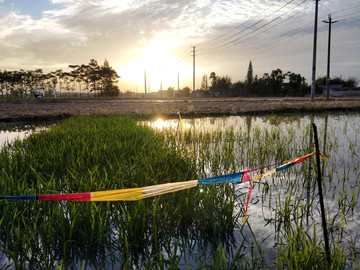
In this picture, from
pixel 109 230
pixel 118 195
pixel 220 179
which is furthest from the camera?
pixel 109 230

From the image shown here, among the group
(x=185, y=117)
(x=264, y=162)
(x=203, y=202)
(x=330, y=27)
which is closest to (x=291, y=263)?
(x=203, y=202)

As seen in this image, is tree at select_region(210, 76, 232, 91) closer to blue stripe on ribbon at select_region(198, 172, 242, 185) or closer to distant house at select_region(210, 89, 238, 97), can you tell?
distant house at select_region(210, 89, 238, 97)

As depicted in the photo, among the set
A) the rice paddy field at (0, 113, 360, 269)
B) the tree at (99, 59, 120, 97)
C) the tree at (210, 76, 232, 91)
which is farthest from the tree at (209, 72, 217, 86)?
the rice paddy field at (0, 113, 360, 269)

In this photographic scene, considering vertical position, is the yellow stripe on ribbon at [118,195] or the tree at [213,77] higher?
the tree at [213,77]

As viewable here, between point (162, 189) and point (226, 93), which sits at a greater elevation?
point (226, 93)

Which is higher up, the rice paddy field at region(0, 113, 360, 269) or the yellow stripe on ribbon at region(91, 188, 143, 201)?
the yellow stripe on ribbon at region(91, 188, 143, 201)

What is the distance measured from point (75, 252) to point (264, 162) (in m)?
3.78

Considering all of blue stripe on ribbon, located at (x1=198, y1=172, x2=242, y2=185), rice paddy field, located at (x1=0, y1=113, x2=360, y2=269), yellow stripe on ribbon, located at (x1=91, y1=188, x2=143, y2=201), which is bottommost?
rice paddy field, located at (x1=0, y1=113, x2=360, y2=269)

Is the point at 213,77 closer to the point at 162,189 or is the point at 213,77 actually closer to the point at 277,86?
the point at 277,86

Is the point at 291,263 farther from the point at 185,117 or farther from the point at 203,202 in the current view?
the point at 185,117

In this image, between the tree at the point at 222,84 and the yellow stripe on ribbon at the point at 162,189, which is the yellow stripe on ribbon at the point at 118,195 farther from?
the tree at the point at 222,84

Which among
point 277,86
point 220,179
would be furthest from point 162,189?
point 277,86

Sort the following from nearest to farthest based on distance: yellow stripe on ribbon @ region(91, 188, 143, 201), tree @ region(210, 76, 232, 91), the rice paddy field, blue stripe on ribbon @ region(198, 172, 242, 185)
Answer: yellow stripe on ribbon @ region(91, 188, 143, 201), blue stripe on ribbon @ region(198, 172, 242, 185), the rice paddy field, tree @ region(210, 76, 232, 91)

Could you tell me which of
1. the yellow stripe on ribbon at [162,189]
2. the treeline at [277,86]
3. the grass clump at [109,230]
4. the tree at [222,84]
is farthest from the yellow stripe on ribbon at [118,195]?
the tree at [222,84]
